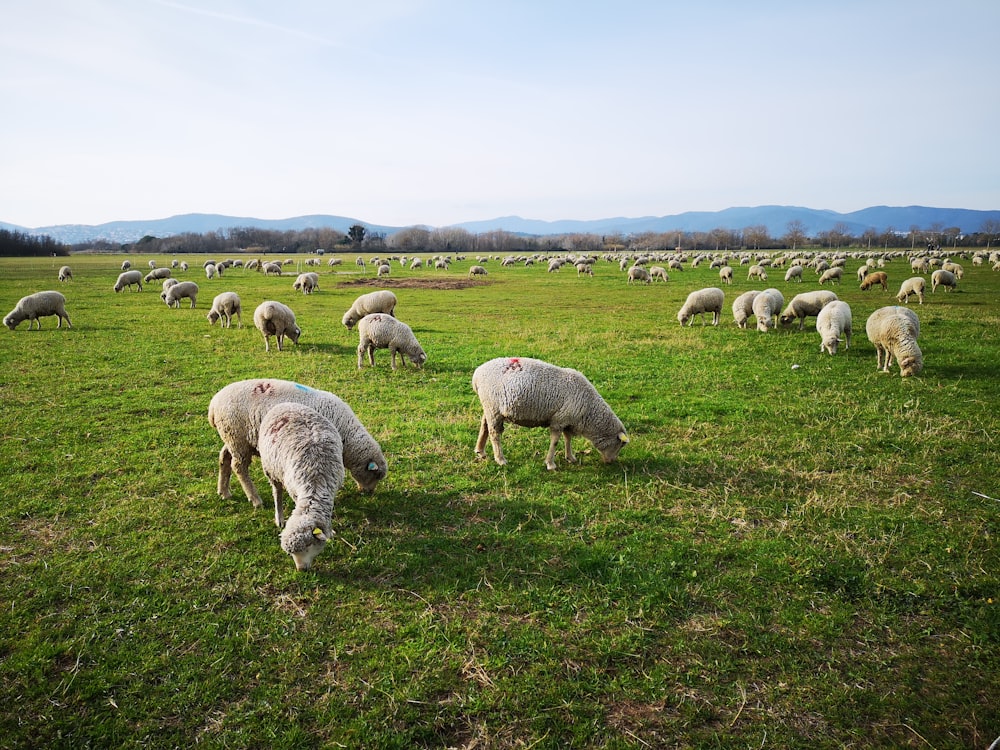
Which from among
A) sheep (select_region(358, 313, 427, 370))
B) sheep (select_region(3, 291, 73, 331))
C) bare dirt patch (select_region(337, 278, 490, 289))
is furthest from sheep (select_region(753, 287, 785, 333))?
sheep (select_region(3, 291, 73, 331))

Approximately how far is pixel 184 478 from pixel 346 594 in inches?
162

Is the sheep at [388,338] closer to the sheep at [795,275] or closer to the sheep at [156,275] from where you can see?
the sheep at [156,275]

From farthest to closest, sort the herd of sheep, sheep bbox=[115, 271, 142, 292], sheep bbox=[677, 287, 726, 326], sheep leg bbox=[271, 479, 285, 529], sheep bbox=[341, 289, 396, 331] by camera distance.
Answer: sheep bbox=[115, 271, 142, 292] < sheep bbox=[677, 287, 726, 326] < sheep bbox=[341, 289, 396, 331] < sheep leg bbox=[271, 479, 285, 529] < the herd of sheep

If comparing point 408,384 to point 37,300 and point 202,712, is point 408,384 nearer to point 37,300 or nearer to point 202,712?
point 202,712

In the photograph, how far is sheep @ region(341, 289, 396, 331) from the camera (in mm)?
20156

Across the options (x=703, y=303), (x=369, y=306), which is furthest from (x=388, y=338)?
(x=703, y=303)

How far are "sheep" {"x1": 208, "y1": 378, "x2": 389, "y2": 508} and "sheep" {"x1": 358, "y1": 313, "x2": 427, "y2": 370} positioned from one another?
6.77 metres

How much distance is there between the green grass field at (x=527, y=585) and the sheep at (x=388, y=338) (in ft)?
10.2

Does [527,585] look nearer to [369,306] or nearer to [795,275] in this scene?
[369,306]

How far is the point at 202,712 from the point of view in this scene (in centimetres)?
388

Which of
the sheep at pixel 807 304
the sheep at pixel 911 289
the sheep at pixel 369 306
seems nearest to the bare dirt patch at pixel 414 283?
the sheep at pixel 369 306

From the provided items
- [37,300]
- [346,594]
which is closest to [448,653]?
[346,594]

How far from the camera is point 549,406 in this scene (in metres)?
7.84

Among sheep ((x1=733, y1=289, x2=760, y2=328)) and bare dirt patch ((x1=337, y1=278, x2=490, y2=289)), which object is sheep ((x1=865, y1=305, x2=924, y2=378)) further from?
bare dirt patch ((x1=337, y1=278, x2=490, y2=289))
